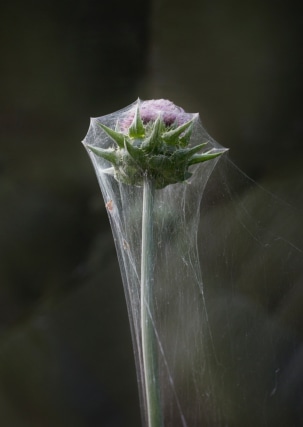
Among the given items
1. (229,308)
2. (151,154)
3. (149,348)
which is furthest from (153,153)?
(229,308)

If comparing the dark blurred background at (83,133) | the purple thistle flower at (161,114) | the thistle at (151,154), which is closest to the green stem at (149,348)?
the thistle at (151,154)

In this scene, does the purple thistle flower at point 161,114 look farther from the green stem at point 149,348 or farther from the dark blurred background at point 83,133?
the dark blurred background at point 83,133

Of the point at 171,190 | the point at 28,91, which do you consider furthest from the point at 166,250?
the point at 28,91

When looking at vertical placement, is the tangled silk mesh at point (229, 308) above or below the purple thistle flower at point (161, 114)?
below

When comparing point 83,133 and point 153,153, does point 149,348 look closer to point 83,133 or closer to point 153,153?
point 153,153

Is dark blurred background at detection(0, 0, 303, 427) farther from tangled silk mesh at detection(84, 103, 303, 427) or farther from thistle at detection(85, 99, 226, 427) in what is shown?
thistle at detection(85, 99, 226, 427)

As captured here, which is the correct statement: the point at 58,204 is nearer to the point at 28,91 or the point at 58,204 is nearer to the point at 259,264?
the point at 28,91
